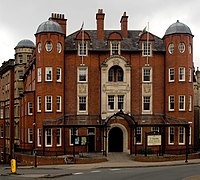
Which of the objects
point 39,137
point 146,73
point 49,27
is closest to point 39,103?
point 39,137

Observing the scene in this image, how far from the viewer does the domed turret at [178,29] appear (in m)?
54.0

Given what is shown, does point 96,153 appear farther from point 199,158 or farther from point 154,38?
point 154,38

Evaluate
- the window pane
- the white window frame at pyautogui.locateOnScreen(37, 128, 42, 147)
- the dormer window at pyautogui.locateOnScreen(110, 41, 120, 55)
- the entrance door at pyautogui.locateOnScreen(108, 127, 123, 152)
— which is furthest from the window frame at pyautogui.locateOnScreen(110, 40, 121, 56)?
the white window frame at pyautogui.locateOnScreen(37, 128, 42, 147)

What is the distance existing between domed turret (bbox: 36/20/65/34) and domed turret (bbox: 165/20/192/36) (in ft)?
41.4

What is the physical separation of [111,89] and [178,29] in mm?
10462

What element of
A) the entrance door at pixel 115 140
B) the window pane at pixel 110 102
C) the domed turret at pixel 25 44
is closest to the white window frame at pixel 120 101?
the window pane at pixel 110 102

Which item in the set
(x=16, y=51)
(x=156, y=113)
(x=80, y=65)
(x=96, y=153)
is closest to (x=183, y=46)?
(x=156, y=113)

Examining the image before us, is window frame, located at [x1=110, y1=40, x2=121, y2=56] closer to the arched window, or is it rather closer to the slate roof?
the slate roof

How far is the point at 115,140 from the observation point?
54.9 meters

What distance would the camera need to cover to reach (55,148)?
52.3 meters

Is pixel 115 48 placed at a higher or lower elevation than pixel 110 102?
higher

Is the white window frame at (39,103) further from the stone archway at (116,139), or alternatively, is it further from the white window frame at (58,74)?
the stone archway at (116,139)

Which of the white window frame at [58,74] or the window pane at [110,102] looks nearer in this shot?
the white window frame at [58,74]

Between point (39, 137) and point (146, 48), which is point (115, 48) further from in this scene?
point (39, 137)
